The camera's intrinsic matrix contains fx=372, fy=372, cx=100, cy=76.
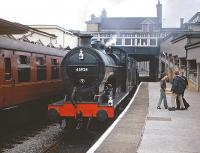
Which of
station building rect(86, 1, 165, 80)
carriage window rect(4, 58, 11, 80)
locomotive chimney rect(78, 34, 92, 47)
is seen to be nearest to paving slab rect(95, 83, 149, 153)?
locomotive chimney rect(78, 34, 92, 47)

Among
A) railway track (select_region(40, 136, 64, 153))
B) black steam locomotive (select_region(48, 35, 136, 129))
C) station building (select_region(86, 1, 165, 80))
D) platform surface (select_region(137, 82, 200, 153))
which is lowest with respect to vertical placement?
railway track (select_region(40, 136, 64, 153))

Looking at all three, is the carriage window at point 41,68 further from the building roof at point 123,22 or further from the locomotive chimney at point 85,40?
the building roof at point 123,22

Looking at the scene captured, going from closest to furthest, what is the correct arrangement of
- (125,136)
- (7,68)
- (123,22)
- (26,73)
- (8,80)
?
1. (125,136)
2. (8,80)
3. (7,68)
4. (26,73)
5. (123,22)

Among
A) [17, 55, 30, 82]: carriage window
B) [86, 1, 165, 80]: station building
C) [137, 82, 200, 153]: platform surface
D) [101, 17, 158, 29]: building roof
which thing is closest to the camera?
[137, 82, 200, 153]: platform surface

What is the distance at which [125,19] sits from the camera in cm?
8212

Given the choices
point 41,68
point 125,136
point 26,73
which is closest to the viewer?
point 125,136

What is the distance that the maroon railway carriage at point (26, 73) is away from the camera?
11.7m

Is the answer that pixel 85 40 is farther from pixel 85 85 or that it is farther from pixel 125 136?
pixel 125 136

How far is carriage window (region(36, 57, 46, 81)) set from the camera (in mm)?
14448

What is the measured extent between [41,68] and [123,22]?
6822 centimetres

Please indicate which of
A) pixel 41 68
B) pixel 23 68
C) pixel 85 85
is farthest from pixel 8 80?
pixel 41 68

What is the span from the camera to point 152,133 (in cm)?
1090

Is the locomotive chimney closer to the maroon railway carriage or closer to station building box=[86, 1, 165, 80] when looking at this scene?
the maroon railway carriage

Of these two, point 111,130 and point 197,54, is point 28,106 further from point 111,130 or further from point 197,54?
point 197,54
